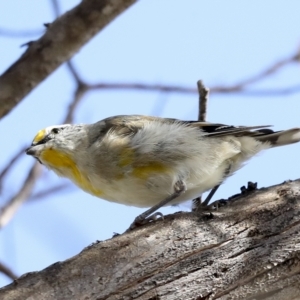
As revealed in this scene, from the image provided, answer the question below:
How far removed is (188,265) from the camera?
10.2 ft

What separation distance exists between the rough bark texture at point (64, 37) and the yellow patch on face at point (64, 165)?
0.72 meters

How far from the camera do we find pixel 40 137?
16.0 ft

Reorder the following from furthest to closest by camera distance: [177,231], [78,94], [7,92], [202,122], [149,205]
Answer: [78,94], [202,122], [149,205], [7,92], [177,231]

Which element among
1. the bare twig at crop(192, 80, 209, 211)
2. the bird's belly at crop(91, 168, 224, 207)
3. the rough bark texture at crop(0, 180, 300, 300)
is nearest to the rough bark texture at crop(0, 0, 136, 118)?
the bare twig at crop(192, 80, 209, 211)

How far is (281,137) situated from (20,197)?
2277 mm

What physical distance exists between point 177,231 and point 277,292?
634 mm

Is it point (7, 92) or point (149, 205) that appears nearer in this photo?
point (7, 92)

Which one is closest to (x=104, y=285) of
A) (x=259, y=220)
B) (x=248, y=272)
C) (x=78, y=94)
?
(x=248, y=272)

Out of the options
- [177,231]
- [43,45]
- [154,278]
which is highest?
[43,45]

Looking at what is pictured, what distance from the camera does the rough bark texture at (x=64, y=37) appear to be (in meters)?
4.15

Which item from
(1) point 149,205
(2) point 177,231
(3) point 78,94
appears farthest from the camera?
(3) point 78,94

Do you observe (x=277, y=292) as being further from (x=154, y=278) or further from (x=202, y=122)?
(x=202, y=122)

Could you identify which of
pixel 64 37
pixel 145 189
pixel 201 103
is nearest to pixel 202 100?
pixel 201 103

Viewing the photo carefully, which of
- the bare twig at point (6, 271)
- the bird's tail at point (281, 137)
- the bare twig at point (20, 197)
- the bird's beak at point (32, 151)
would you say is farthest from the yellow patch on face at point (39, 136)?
the bird's tail at point (281, 137)
